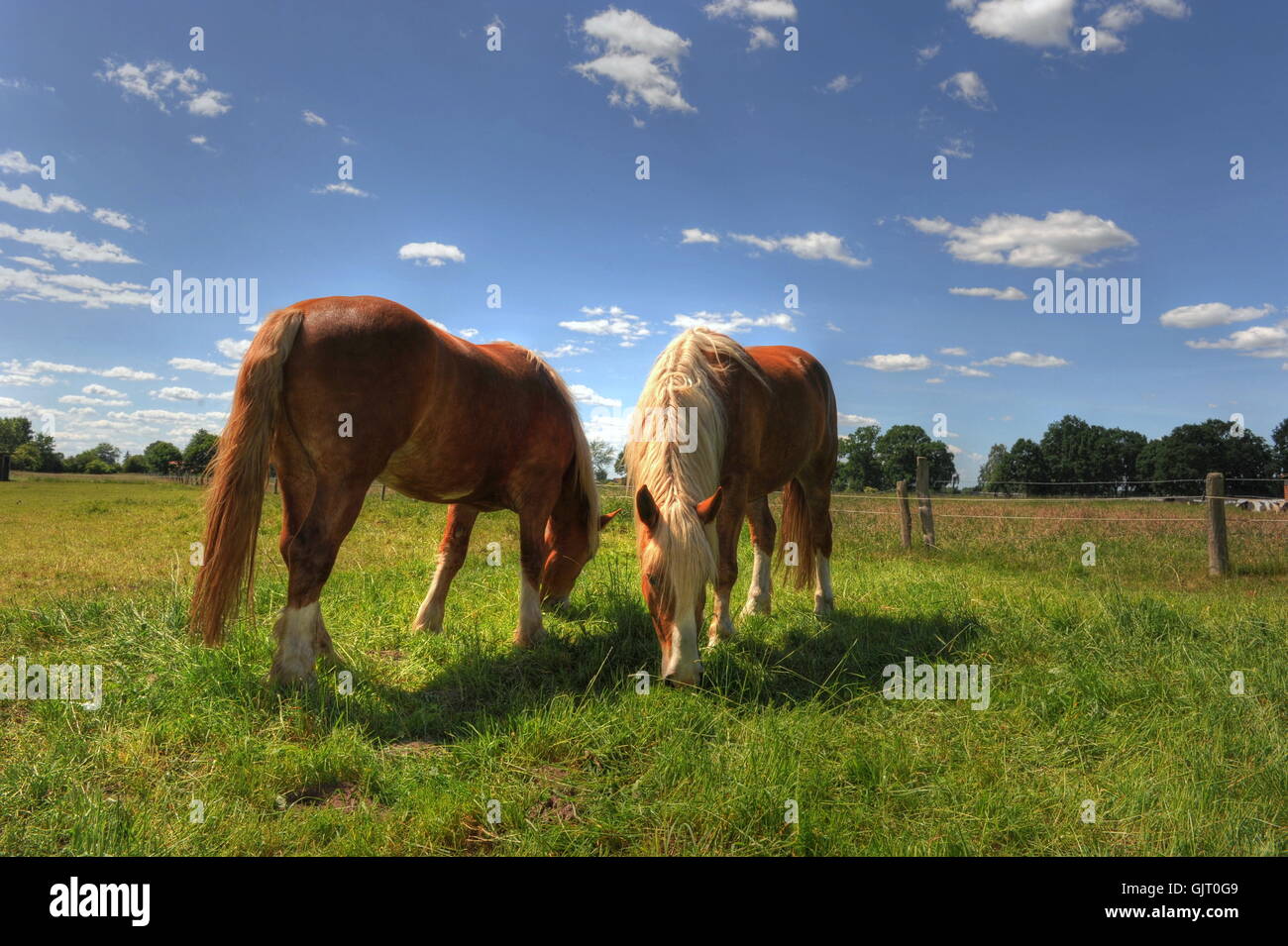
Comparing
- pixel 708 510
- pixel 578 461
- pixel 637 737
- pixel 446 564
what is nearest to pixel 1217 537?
pixel 708 510

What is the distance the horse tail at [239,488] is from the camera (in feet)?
12.6

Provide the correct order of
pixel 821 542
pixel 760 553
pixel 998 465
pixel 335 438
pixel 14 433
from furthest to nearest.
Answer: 1. pixel 998 465
2. pixel 14 433
3. pixel 821 542
4. pixel 760 553
5. pixel 335 438

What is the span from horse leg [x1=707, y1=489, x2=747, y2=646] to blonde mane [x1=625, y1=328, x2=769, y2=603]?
300 millimetres

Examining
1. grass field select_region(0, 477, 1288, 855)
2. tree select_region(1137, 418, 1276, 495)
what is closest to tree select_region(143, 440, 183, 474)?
grass field select_region(0, 477, 1288, 855)

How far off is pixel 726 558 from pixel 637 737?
2097 mm

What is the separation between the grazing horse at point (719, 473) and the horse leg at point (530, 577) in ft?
2.88

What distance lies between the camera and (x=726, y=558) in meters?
5.26

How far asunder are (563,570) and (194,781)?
3013 millimetres

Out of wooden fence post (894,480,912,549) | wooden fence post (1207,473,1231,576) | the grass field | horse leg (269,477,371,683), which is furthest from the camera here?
wooden fence post (894,480,912,549)

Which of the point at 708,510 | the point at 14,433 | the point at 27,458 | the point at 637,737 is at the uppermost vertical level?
the point at 14,433

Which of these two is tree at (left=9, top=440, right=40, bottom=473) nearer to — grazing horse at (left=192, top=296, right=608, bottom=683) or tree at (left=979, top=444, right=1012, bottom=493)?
grazing horse at (left=192, top=296, right=608, bottom=683)

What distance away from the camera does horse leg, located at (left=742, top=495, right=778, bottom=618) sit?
21.1ft

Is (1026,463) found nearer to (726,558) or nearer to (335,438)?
(726,558)
